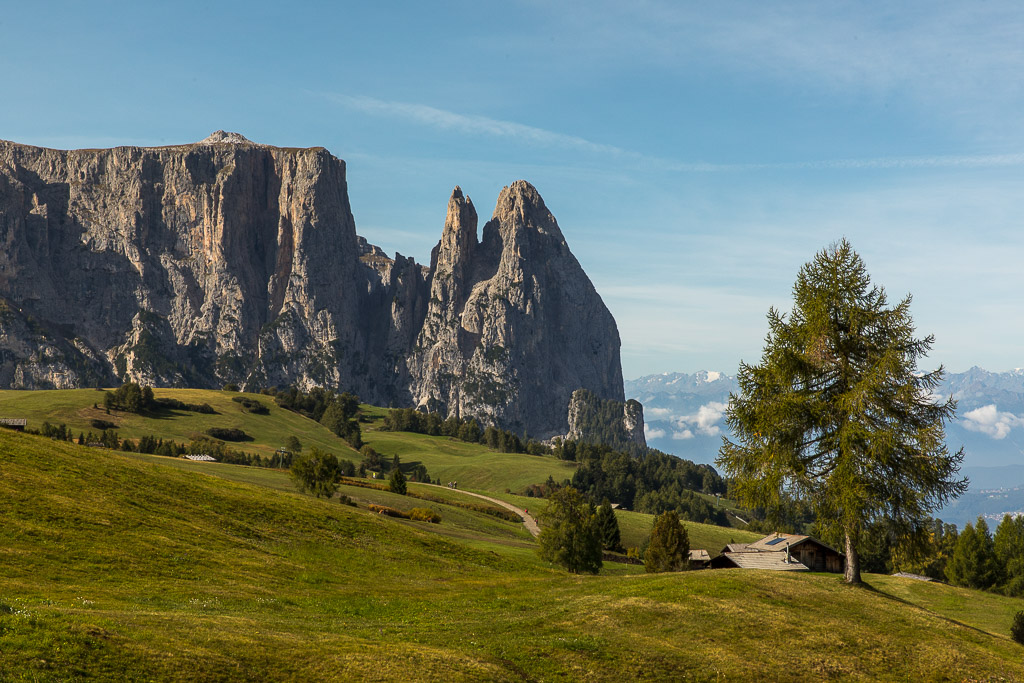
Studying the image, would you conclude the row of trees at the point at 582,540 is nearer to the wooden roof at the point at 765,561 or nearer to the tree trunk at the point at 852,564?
the wooden roof at the point at 765,561

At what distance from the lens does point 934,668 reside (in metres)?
30.0

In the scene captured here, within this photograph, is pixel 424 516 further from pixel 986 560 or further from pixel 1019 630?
pixel 986 560

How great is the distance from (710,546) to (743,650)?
11405 centimetres

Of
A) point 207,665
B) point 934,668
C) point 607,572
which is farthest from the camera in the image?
point 607,572

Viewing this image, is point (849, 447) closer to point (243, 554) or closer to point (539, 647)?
point (539, 647)

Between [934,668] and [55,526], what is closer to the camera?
[934,668]

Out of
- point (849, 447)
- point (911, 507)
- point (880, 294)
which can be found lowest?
point (911, 507)

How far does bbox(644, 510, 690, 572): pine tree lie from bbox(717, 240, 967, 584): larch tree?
39517mm

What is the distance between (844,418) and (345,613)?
87.9 feet

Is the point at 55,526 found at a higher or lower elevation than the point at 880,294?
lower

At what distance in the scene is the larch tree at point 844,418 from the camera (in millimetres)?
38312

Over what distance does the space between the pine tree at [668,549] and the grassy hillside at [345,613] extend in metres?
29.3

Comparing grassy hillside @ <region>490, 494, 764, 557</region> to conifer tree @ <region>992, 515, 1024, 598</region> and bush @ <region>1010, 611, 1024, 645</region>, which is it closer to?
conifer tree @ <region>992, 515, 1024, 598</region>

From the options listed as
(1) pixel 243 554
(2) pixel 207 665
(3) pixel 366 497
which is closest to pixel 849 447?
(2) pixel 207 665
